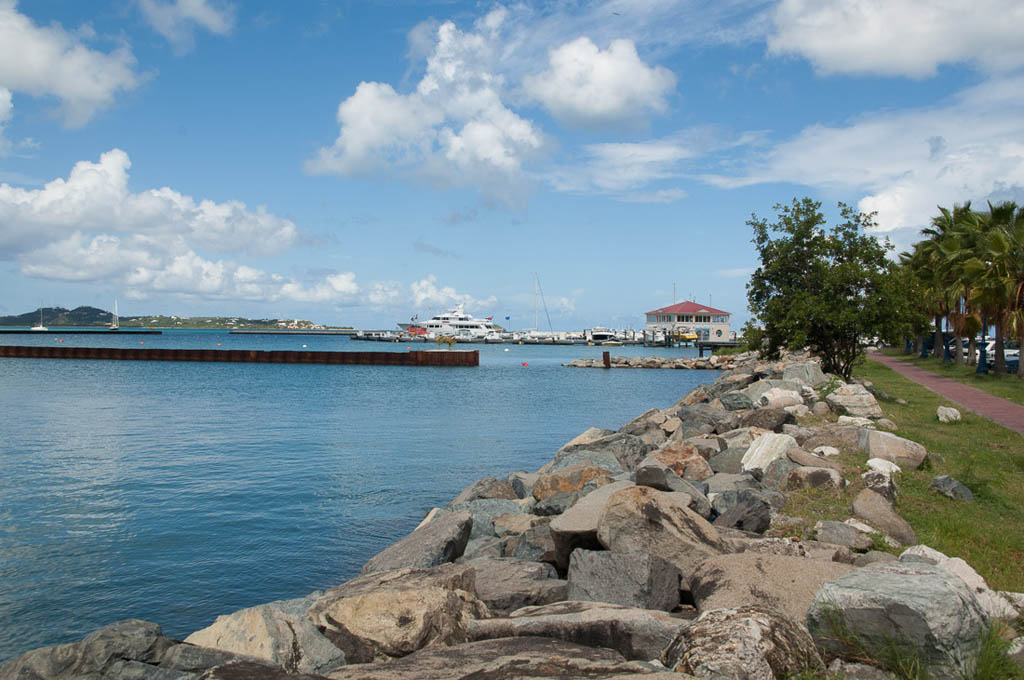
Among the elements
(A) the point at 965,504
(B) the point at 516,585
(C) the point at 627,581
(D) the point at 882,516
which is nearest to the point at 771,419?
(A) the point at 965,504

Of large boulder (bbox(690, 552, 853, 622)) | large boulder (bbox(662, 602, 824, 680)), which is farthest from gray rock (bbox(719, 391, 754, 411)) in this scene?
large boulder (bbox(662, 602, 824, 680))

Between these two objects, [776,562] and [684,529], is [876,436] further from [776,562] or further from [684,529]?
[776,562]

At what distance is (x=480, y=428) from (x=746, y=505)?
18840 millimetres

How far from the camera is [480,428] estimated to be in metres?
27.7

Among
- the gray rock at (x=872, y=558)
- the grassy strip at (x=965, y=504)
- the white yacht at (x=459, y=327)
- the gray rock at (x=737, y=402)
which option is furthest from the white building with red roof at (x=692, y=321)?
the gray rock at (x=872, y=558)

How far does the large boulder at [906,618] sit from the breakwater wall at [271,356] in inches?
2659

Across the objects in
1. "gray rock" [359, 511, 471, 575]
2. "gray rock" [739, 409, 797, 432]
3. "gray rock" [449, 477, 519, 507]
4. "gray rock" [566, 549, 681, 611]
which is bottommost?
"gray rock" [449, 477, 519, 507]

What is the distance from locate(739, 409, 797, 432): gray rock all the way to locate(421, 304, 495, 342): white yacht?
115 metres

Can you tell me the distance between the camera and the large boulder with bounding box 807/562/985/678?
4.48 metres

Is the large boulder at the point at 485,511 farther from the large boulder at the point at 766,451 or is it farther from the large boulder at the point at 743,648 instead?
the large boulder at the point at 743,648

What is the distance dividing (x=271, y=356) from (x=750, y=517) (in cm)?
7286

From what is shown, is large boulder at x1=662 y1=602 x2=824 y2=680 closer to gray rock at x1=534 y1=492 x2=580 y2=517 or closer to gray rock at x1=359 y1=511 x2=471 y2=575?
gray rock at x1=359 y1=511 x2=471 y2=575

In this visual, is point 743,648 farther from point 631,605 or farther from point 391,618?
point 391,618

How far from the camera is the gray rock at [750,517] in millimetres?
9086
